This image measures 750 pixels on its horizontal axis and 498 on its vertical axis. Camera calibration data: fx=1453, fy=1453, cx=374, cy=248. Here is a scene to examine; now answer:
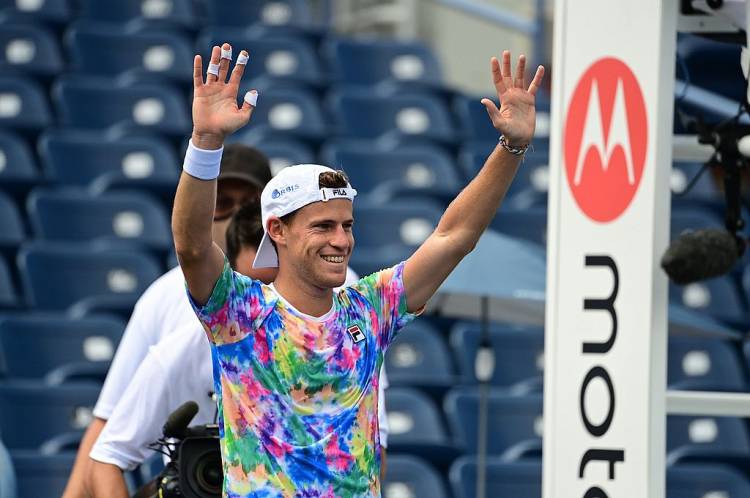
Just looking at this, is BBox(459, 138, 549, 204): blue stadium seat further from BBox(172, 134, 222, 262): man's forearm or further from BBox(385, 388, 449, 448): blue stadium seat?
BBox(172, 134, 222, 262): man's forearm

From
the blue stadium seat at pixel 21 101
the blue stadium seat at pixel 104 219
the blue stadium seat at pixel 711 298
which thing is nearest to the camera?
the blue stadium seat at pixel 104 219

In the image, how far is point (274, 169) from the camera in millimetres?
7594

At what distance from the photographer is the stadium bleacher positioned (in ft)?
19.0

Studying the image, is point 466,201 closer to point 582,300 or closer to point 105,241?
point 582,300

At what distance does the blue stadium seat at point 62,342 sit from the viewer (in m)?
5.99

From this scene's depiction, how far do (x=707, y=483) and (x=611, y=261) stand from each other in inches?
122

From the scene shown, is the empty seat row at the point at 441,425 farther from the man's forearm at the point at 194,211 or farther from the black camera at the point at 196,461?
the man's forearm at the point at 194,211

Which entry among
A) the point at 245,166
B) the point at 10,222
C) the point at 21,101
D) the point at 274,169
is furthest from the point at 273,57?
the point at 245,166

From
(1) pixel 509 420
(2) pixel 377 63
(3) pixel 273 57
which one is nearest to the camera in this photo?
(1) pixel 509 420

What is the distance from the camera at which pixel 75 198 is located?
7.00 meters

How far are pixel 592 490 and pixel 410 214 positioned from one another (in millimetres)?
4522

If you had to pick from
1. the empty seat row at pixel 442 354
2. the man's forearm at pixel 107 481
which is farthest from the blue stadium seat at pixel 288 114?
the man's forearm at pixel 107 481

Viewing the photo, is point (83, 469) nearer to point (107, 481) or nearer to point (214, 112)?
point (107, 481)

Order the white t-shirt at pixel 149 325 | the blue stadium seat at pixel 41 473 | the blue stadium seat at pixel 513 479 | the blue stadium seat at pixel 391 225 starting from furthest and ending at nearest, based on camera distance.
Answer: the blue stadium seat at pixel 391 225 → the blue stadium seat at pixel 513 479 → the blue stadium seat at pixel 41 473 → the white t-shirt at pixel 149 325
